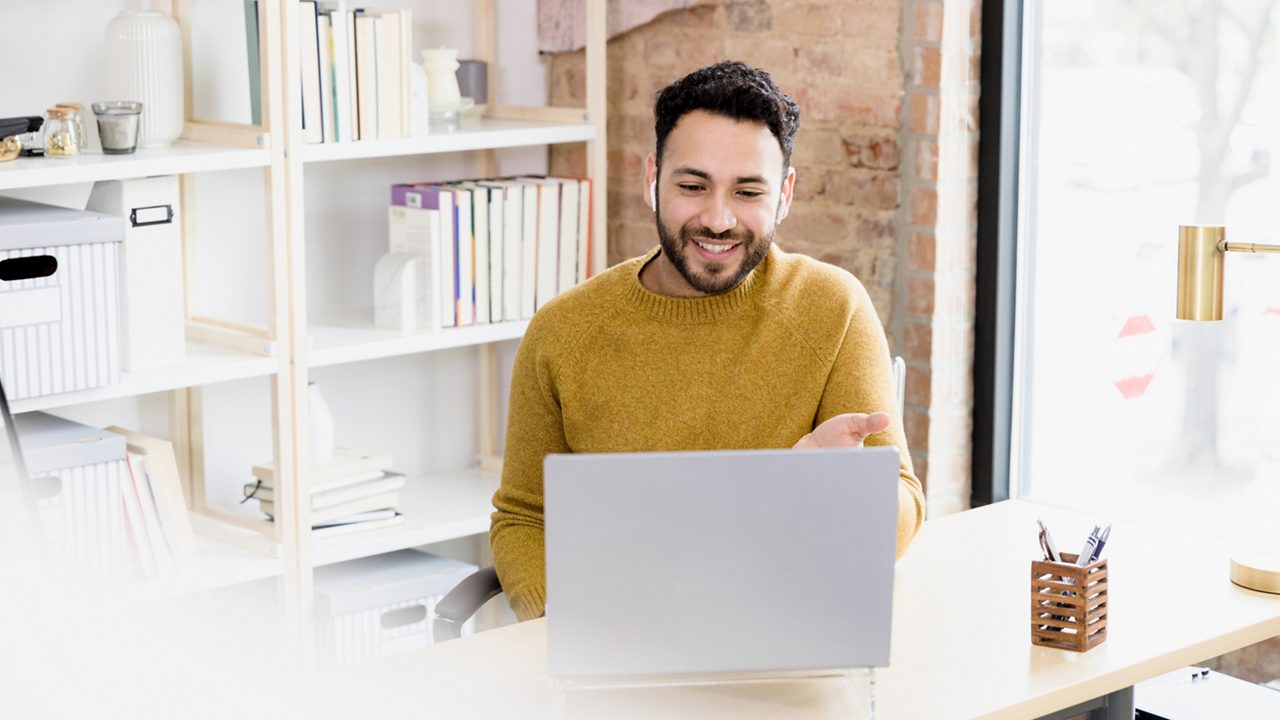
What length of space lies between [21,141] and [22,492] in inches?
26.7

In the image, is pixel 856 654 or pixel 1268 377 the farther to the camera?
pixel 1268 377

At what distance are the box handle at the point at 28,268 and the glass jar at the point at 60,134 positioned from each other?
0.67 feet

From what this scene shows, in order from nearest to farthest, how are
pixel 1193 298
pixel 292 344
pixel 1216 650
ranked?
pixel 1216 650
pixel 1193 298
pixel 292 344

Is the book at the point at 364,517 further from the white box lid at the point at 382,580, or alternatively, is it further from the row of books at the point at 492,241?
the row of books at the point at 492,241

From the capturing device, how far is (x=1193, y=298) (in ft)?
6.12

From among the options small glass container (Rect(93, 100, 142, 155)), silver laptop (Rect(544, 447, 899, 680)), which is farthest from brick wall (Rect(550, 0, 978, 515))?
silver laptop (Rect(544, 447, 899, 680))

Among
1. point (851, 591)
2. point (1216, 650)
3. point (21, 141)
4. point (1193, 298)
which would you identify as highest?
point (21, 141)

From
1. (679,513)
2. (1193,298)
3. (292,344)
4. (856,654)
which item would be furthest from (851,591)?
(292,344)

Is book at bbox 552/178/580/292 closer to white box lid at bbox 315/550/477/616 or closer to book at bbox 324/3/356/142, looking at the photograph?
book at bbox 324/3/356/142

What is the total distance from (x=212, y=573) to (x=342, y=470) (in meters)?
0.34

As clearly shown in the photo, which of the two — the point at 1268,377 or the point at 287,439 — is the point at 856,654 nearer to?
the point at 1268,377

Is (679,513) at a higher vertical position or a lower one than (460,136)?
lower

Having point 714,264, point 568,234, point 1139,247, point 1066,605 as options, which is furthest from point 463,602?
point 1139,247

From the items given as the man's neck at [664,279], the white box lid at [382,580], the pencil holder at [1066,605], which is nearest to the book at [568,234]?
the white box lid at [382,580]
